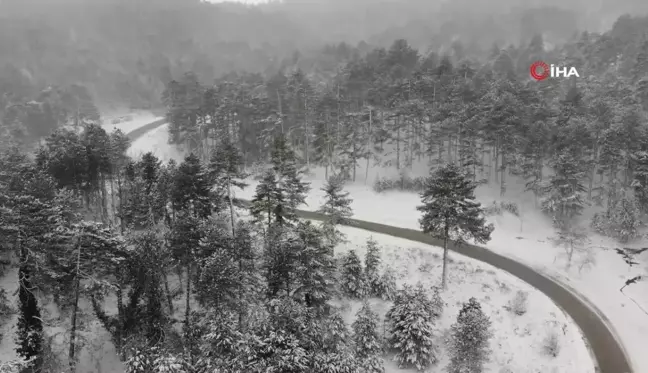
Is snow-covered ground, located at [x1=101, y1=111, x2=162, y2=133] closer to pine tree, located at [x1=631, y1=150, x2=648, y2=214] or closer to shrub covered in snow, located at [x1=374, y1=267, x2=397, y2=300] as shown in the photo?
shrub covered in snow, located at [x1=374, y1=267, x2=397, y2=300]

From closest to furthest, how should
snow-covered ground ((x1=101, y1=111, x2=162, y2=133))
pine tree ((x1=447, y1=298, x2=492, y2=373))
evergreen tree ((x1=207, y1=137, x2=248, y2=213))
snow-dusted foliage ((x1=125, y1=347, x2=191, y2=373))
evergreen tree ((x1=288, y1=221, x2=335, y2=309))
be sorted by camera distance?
1. snow-dusted foliage ((x1=125, y1=347, x2=191, y2=373))
2. pine tree ((x1=447, y1=298, x2=492, y2=373))
3. evergreen tree ((x1=288, y1=221, x2=335, y2=309))
4. evergreen tree ((x1=207, y1=137, x2=248, y2=213))
5. snow-covered ground ((x1=101, y1=111, x2=162, y2=133))

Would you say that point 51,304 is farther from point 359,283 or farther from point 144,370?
point 359,283

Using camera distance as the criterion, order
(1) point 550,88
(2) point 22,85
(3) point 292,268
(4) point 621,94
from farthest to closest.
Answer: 1. (2) point 22,85
2. (1) point 550,88
3. (4) point 621,94
4. (3) point 292,268

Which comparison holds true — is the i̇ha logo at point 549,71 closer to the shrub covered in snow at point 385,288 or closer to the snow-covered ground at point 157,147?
the shrub covered in snow at point 385,288

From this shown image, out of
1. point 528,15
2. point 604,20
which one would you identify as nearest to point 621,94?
point 528,15

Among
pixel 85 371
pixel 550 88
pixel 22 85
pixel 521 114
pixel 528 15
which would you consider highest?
pixel 528 15

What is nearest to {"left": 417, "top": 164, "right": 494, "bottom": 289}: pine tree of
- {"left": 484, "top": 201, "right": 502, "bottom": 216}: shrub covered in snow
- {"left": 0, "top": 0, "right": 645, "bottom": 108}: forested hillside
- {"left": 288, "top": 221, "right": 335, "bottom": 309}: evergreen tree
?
{"left": 288, "top": 221, "right": 335, "bottom": 309}: evergreen tree

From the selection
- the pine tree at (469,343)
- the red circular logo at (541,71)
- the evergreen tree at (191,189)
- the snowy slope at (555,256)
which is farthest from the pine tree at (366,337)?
the red circular logo at (541,71)
